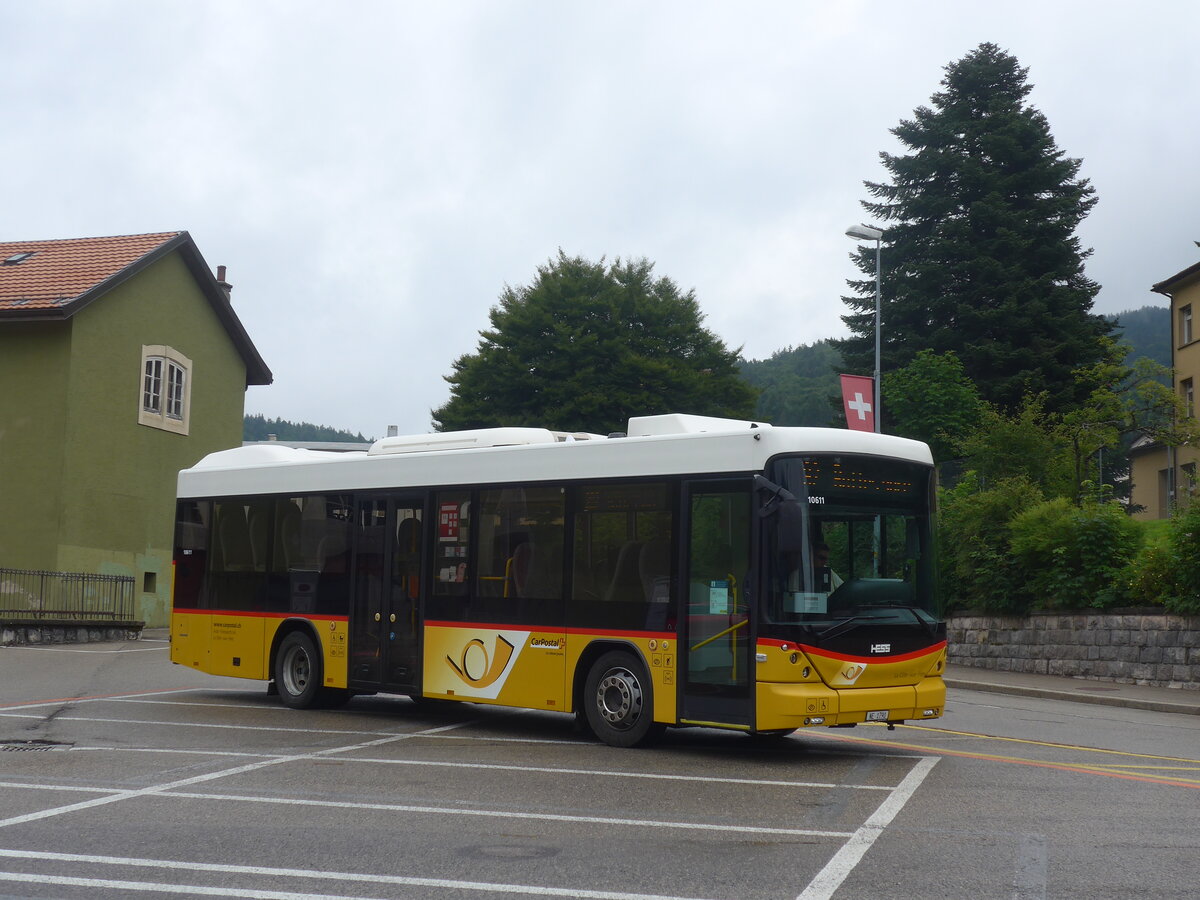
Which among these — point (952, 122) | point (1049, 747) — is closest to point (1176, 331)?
point (952, 122)

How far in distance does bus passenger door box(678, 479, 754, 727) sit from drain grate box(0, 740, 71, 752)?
212 inches

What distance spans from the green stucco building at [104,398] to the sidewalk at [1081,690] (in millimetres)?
20222

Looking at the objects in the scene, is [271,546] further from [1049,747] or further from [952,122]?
[952,122]

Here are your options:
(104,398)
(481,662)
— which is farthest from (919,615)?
(104,398)

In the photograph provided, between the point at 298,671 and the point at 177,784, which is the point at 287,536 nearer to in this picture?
the point at 298,671

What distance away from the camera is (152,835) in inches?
298

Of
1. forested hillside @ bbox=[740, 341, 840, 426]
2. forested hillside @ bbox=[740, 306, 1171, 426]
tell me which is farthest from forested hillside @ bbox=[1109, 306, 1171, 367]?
forested hillside @ bbox=[740, 341, 840, 426]

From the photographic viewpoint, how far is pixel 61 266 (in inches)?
1351

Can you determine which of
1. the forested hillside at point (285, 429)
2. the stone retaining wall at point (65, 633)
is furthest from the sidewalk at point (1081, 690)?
the forested hillside at point (285, 429)

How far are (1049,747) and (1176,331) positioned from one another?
41.4 m

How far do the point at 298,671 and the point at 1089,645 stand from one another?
14.9 meters

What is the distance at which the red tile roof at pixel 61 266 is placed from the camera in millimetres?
32062

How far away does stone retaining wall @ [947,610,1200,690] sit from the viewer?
21953 millimetres

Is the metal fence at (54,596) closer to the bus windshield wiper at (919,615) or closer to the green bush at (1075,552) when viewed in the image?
the green bush at (1075,552)
